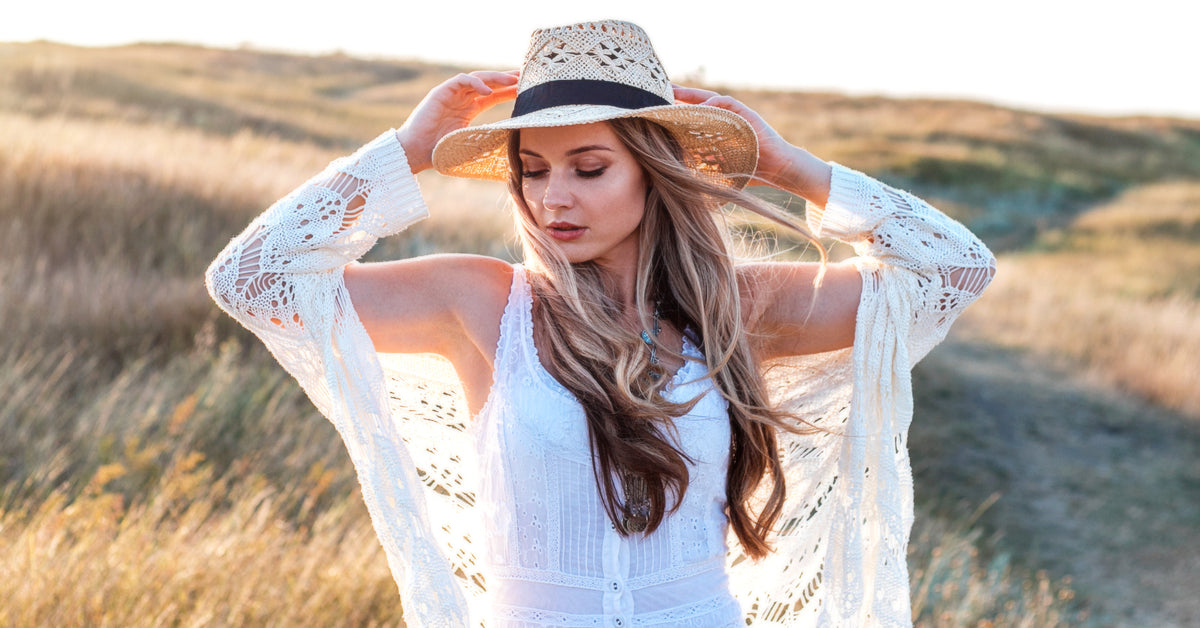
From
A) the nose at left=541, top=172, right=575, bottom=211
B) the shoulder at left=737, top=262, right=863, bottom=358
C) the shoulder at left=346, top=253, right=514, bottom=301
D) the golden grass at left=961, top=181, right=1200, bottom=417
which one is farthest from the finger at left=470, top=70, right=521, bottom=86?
the golden grass at left=961, top=181, right=1200, bottom=417

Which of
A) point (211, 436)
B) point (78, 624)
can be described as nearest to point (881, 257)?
point (78, 624)

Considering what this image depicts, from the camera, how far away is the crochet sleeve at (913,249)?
240cm

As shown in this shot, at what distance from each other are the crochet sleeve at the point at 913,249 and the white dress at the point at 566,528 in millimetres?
598

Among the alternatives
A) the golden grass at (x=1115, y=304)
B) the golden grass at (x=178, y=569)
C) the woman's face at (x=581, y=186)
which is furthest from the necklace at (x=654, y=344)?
the golden grass at (x=1115, y=304)

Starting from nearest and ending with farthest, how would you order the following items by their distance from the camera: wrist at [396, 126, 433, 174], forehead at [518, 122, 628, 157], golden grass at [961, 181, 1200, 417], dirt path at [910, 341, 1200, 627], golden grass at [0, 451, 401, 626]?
forehead at [518, 122, 628, 157]
wrist at [396, 126, 433, 174]
golden grass at [0, 451, 401, 626]
dirt path at [910, 341, 1200, 627]
golden grass at [961, 181, 1200, 417]

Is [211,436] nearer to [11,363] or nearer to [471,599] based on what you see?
[11,363]

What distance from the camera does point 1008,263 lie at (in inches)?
626

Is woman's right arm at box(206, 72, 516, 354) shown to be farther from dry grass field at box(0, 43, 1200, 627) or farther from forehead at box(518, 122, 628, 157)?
dry grass field at box(0, 43, 1200, 627)

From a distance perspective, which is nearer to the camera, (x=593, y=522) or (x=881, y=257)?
(x=593, y=522)

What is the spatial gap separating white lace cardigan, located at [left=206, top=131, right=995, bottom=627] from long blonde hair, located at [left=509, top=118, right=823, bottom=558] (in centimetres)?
20

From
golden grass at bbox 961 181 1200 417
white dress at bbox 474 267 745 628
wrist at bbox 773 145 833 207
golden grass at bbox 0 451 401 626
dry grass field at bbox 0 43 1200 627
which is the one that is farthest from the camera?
golden grass at bbox 961 181 1200 417

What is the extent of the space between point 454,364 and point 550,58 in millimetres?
745

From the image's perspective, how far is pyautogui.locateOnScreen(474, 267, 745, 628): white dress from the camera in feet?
6.73

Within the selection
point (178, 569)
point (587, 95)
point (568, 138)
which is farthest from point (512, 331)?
point (178, 569)
